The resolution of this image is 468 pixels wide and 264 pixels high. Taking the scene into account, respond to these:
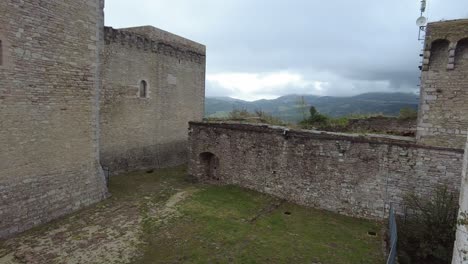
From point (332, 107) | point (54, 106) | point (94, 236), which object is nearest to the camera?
point (94, 236)

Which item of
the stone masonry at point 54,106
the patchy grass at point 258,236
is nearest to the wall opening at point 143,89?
the stone masonry at point 54,106

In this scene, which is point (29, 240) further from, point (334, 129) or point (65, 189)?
point (334, 129)

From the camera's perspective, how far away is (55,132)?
325 inches

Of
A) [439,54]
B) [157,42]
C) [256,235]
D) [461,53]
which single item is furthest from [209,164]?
[461,53]

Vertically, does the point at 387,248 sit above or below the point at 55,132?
below

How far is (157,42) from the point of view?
47.8 ft

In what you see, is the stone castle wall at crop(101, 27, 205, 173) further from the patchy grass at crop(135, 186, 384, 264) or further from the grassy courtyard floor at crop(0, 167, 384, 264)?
the patchy grass at crop(135, 186, 384, 264)

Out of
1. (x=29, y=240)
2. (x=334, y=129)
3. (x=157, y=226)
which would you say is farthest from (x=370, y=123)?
(x=29, y=240)

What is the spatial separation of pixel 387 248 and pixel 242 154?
5626mm

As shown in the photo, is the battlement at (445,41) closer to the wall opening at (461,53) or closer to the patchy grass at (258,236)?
the wall opening at (461,53)

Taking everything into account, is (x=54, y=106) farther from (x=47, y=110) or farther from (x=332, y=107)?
(x=332, y=107)

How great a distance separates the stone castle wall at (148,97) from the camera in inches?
504

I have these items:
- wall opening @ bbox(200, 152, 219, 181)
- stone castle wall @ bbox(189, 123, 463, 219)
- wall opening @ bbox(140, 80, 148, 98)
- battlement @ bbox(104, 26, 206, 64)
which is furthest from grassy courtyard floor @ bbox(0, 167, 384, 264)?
battlement @ bbox(104, 26, 206, 64)

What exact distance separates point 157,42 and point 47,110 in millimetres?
7676
